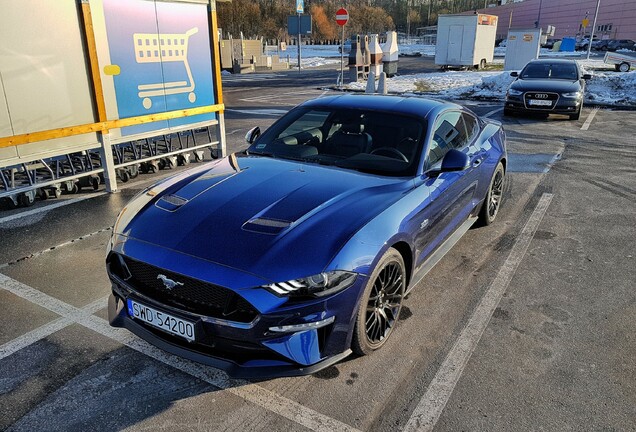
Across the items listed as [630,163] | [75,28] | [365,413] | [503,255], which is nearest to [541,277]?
[503,255]

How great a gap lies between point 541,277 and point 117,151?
6.82 metres

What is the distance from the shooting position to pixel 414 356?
327 cm

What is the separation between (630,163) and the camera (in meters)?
8.67

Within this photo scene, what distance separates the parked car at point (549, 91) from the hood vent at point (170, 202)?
38.6 ft

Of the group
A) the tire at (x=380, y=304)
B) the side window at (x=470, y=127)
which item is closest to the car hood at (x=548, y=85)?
the side window at (x=470, y=127)

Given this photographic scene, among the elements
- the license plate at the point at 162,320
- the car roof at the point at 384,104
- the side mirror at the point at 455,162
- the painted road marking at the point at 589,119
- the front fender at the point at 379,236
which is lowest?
the painted road marking at the point at 589,119

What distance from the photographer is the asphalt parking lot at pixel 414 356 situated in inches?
107

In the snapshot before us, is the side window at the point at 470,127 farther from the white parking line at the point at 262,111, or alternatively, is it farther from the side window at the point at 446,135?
the white parking line at the point at 262,111

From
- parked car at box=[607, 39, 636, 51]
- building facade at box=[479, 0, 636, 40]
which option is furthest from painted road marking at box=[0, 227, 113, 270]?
building facade at box=[479, 0, 636, 40]

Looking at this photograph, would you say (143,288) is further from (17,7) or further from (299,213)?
(17,7)

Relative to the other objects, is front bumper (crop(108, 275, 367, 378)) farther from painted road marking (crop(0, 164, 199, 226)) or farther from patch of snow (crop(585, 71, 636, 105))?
patch of snow (crop(585, 71, 636, 105))

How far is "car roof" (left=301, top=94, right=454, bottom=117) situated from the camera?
430 cm

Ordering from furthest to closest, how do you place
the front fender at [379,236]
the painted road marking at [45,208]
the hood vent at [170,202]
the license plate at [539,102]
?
1. the license plate at [539,102]
2. the painted road marking at [45,208]
3. the hood vent at [170,202]
4. the front fender at [379,236]

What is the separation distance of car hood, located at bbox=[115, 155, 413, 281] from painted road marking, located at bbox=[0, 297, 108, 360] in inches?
40.0
